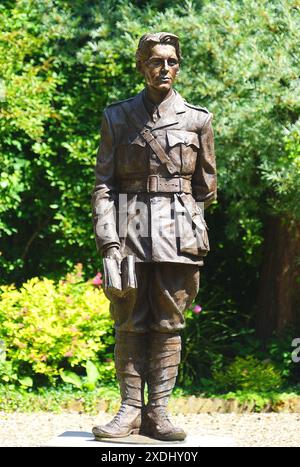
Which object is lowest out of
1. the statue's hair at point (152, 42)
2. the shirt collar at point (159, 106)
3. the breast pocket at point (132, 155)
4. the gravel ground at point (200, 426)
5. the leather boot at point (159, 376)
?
the gravel ground at point (200, 426)

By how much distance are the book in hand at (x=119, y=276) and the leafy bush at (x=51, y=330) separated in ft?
12.5

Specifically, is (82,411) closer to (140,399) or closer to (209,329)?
(209,329)

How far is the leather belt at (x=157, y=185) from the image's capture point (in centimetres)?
568

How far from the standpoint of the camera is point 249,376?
9.85 metres

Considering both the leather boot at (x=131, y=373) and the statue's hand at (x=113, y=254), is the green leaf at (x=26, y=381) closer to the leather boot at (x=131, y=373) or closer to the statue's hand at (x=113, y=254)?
the leather boot at (x=131, y=373)

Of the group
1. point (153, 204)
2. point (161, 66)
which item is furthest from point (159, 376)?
point (161, 66)

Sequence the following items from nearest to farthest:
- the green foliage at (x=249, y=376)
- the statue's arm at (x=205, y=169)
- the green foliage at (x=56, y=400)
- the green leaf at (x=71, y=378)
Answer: the statue's arm at (x=205, y=169) < the green foliage at (x=56, y=400) < the green leaf at (x=71, y=378) < the green foliage at (x=249, y=376)

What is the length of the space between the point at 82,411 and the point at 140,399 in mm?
3357

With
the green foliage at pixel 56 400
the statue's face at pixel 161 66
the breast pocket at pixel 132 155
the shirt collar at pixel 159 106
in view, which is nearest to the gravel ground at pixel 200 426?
the green foliage at pixel 56 400

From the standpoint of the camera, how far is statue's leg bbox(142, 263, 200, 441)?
223 inches

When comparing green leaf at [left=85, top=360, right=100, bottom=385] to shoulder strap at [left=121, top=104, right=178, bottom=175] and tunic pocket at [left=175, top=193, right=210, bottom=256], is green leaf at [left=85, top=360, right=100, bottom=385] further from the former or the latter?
shoulder strap at [left=121, top=104, right=178, bottom=175]

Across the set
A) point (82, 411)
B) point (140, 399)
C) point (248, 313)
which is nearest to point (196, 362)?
point (248, 313)

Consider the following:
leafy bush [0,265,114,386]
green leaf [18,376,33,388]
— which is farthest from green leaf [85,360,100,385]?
green leaf [18,376,33,388]

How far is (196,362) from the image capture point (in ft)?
34.6
